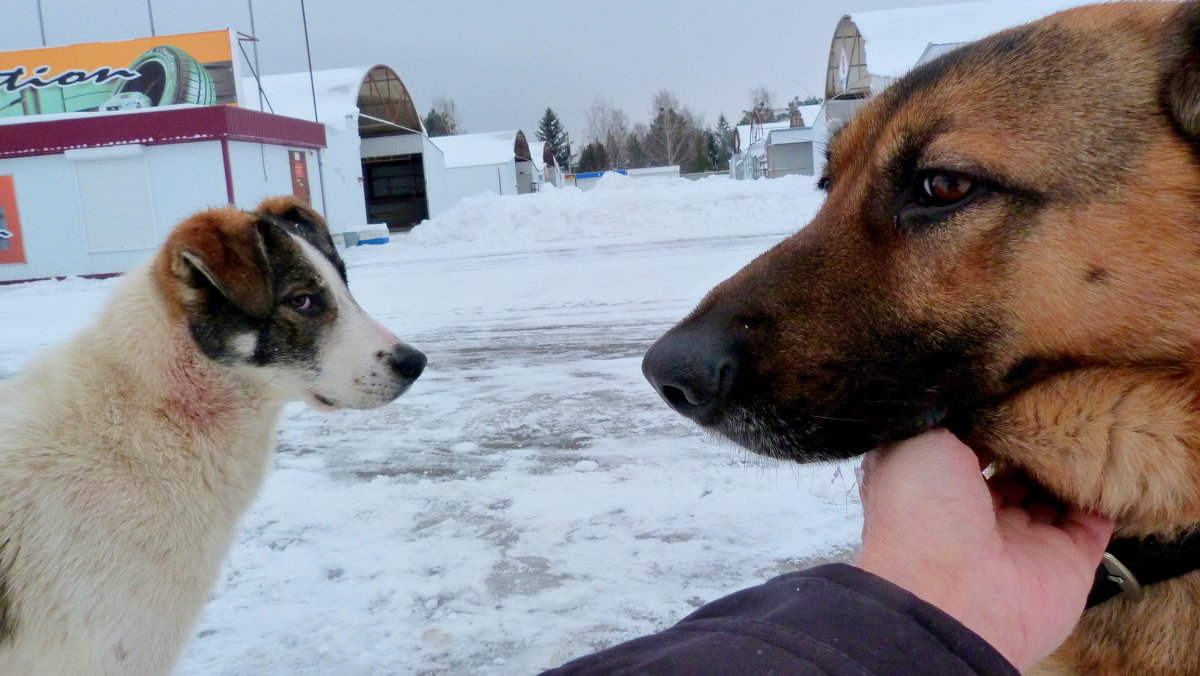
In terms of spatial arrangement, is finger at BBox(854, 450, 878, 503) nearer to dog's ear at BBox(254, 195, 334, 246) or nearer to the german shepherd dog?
the german shepherd dog

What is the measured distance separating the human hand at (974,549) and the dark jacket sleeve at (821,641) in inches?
8.5

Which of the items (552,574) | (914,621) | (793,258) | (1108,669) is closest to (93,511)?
(552,574)

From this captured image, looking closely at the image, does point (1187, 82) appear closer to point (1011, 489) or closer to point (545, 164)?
point (1011, 489)

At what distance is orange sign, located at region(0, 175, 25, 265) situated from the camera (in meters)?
19.8

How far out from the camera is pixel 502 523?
4.39 meters

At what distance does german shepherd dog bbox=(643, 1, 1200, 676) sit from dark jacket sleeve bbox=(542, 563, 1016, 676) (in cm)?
58

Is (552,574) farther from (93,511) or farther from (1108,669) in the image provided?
(1108,669)

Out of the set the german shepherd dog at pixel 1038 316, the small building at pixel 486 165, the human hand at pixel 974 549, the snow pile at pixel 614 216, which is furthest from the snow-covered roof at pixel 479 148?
the human hand at pixel 974 549

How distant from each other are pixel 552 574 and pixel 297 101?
3270 cm

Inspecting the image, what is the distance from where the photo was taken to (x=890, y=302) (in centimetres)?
196

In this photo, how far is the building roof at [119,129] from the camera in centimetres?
1948

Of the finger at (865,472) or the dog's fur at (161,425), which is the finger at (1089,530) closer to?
the finger at (865,472)

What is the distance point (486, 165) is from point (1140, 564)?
143 feet

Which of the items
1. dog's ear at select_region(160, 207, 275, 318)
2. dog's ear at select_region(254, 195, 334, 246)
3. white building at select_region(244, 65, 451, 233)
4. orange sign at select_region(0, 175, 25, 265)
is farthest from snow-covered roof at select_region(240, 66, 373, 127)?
dog's ear at select_region(160, 207, 275, 318)
